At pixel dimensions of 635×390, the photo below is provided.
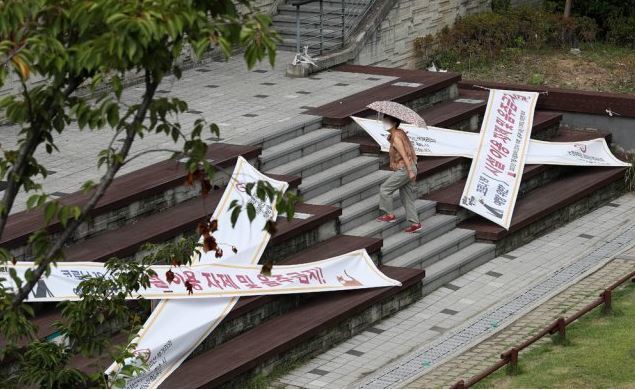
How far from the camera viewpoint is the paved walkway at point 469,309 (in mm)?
13570

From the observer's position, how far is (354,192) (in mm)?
16766

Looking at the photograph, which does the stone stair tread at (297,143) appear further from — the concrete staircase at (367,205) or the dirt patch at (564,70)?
the dirt patch at (564,70)

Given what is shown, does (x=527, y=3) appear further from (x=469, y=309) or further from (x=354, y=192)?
(x=469, y=309)

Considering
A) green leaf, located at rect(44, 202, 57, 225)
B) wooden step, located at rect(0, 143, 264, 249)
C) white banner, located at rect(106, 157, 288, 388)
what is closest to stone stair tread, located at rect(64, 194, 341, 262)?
wooden step, located at rect(0, 143, 264, 249)

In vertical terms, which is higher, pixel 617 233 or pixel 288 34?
pixel 288 34

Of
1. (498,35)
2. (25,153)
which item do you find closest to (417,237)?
(498,35)

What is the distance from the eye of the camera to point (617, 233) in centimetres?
1770

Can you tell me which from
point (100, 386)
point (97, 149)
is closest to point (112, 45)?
point (100, 386)

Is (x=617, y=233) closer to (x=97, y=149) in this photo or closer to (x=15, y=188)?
(x=97, y=149)

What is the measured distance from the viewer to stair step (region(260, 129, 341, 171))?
16812 millimetres

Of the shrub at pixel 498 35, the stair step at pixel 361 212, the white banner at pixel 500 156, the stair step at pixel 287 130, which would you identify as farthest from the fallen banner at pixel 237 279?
the shrub at pixel 498 35

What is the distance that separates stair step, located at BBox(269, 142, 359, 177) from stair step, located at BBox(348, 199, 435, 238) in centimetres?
110

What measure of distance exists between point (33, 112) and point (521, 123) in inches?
488

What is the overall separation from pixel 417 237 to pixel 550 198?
8.76 feet
